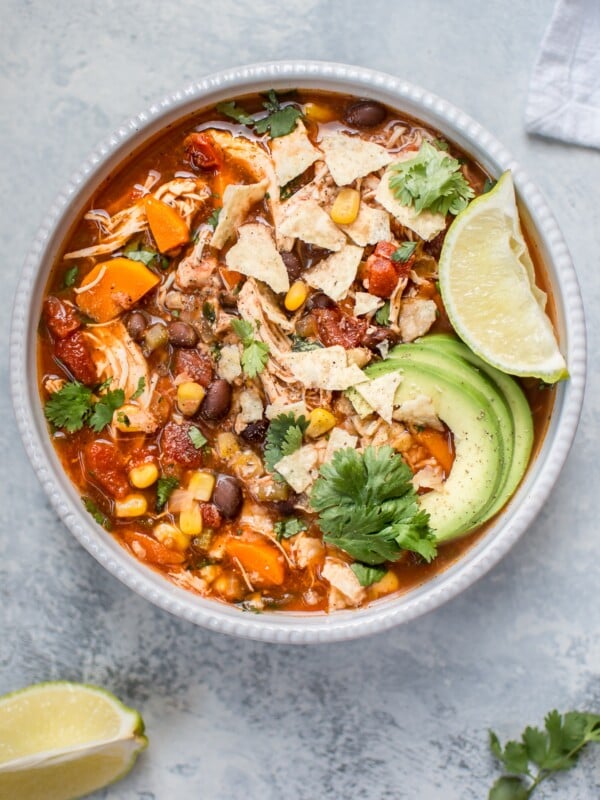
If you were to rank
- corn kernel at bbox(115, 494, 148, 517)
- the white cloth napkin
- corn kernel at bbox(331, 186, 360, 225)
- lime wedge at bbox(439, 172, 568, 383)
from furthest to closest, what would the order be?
the white cloth napkin < corn kernel at bbox(115, 494, 148, 517) < corn kernel at bbox(331, 186, 360, 225) < lime wedge at bbox(439, 172, 568, 383)

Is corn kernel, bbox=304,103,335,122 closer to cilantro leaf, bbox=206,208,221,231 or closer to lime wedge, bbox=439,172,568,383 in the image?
cilantro leaf, bbox=206,208,221,231

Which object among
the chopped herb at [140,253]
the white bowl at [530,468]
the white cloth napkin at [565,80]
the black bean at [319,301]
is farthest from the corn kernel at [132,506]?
the white cloth napkin at [565,80]

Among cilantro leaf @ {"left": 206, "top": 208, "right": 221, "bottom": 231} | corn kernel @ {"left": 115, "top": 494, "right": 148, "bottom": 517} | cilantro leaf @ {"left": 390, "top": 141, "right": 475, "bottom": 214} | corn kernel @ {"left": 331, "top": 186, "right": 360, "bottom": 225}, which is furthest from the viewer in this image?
corn kernel @ {"left": 115, "top": 494, "right": 148, "bottom": 517}

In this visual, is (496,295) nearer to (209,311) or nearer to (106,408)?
(209,311)

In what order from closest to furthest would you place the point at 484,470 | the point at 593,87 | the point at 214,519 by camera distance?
1. the point at 484,470
2. the point at 214,519
3. the point at 593,87

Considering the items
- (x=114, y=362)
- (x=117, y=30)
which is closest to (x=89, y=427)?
(x=114, y=362)

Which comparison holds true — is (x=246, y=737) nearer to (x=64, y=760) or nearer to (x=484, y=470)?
(x=64, y=760)

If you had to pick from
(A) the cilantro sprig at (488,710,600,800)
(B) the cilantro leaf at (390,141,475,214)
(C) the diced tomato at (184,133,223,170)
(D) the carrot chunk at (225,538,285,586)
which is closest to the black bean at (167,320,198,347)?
(C) the diced tomato at (184,133,223,170)
